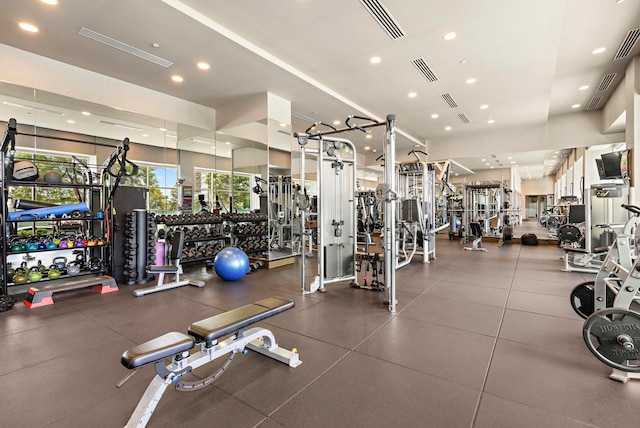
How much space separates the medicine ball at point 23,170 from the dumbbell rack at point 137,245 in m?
1.27

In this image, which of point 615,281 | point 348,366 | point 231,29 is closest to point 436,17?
point 231,29

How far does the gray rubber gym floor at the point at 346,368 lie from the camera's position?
1736mm

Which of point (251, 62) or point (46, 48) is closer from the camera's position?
point (46, 48)

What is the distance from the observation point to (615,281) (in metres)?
2.60

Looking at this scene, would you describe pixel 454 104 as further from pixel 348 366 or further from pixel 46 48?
pixel 46 48

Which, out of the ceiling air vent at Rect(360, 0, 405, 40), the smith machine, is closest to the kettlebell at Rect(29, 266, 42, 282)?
the smith machine

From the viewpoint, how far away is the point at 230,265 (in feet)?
15.9

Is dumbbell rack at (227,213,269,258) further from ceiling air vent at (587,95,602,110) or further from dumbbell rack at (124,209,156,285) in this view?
ceiling air vent at (587,95,602,110)

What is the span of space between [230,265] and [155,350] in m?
3.30

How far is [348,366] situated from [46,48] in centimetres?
604

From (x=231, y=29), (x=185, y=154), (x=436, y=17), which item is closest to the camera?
(x=436, y=17)

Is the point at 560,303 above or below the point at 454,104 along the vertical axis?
below

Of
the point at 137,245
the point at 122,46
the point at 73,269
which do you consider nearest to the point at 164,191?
the point at 137,245

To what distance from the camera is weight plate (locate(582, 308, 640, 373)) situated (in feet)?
6.60
